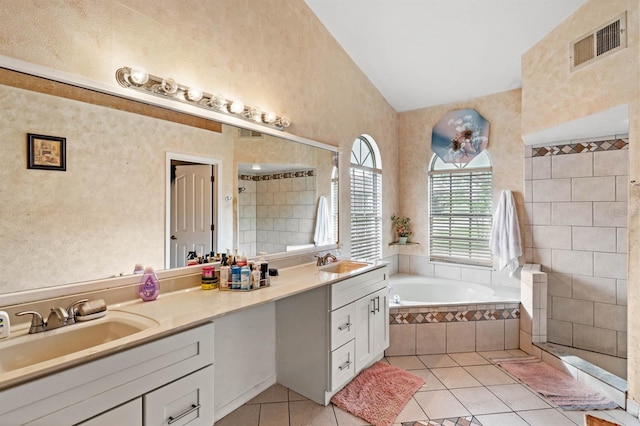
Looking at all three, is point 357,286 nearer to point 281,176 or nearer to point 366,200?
point 281,176

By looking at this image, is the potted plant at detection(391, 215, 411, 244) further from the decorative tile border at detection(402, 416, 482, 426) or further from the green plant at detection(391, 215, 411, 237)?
the decorative tile border at detection(402, 416, 482, 426)

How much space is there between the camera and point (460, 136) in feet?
12.7

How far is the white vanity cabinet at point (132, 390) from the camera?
949 millimetres

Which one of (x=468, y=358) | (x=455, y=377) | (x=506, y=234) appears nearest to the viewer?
(x=455, y=377)

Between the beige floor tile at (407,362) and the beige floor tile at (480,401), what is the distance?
1.35 ft

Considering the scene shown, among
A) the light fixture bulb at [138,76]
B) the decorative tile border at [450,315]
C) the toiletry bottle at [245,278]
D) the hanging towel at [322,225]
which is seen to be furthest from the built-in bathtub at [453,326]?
the light fixture bulb at [138,76]

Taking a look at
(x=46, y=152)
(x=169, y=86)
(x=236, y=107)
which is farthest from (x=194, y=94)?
(x=46, y=152)

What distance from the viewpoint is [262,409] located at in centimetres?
219

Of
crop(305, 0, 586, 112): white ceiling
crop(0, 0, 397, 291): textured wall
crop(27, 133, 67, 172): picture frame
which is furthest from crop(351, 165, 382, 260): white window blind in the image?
crop(27, 133, 67, 172): picture frame

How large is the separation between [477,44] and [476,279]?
2494mm

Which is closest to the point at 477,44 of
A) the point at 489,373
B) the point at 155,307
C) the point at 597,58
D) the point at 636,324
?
the point at 597,58

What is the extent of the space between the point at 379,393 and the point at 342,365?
36cm

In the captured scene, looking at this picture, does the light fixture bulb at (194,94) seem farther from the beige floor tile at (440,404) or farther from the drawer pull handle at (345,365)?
the beige floor tile at (440,404)

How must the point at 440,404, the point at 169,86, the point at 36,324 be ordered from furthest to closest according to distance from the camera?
the point at 440,404 < the point at 169,86 < the point at 36,324
